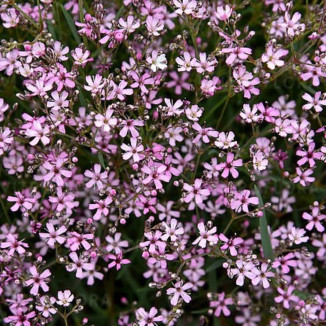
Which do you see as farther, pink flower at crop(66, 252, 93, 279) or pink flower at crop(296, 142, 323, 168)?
pink flower at crop(296, 142, 323, 168)

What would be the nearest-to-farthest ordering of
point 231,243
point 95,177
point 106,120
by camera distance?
point 106,120 → point 231,243 → point 95,177

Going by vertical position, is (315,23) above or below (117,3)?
below

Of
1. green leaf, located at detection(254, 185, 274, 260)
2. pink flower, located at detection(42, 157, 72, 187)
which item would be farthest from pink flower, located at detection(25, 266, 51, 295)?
green leaf, located at detection(254, 185, 274, 260)

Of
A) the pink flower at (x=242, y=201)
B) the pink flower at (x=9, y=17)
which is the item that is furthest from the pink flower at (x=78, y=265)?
the pink flower at (x=9, y=17)

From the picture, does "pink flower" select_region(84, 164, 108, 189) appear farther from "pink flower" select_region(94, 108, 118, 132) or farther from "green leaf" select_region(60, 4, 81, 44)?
"green leaf" select_region(60, 4, 81, 44)

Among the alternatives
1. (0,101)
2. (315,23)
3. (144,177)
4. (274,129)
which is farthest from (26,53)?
(315,23)

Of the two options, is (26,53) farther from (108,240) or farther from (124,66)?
(108,240)

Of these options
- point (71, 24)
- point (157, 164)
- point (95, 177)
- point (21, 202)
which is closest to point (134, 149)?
point (157, 164)

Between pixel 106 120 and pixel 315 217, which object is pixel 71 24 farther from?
pixel 315 217
